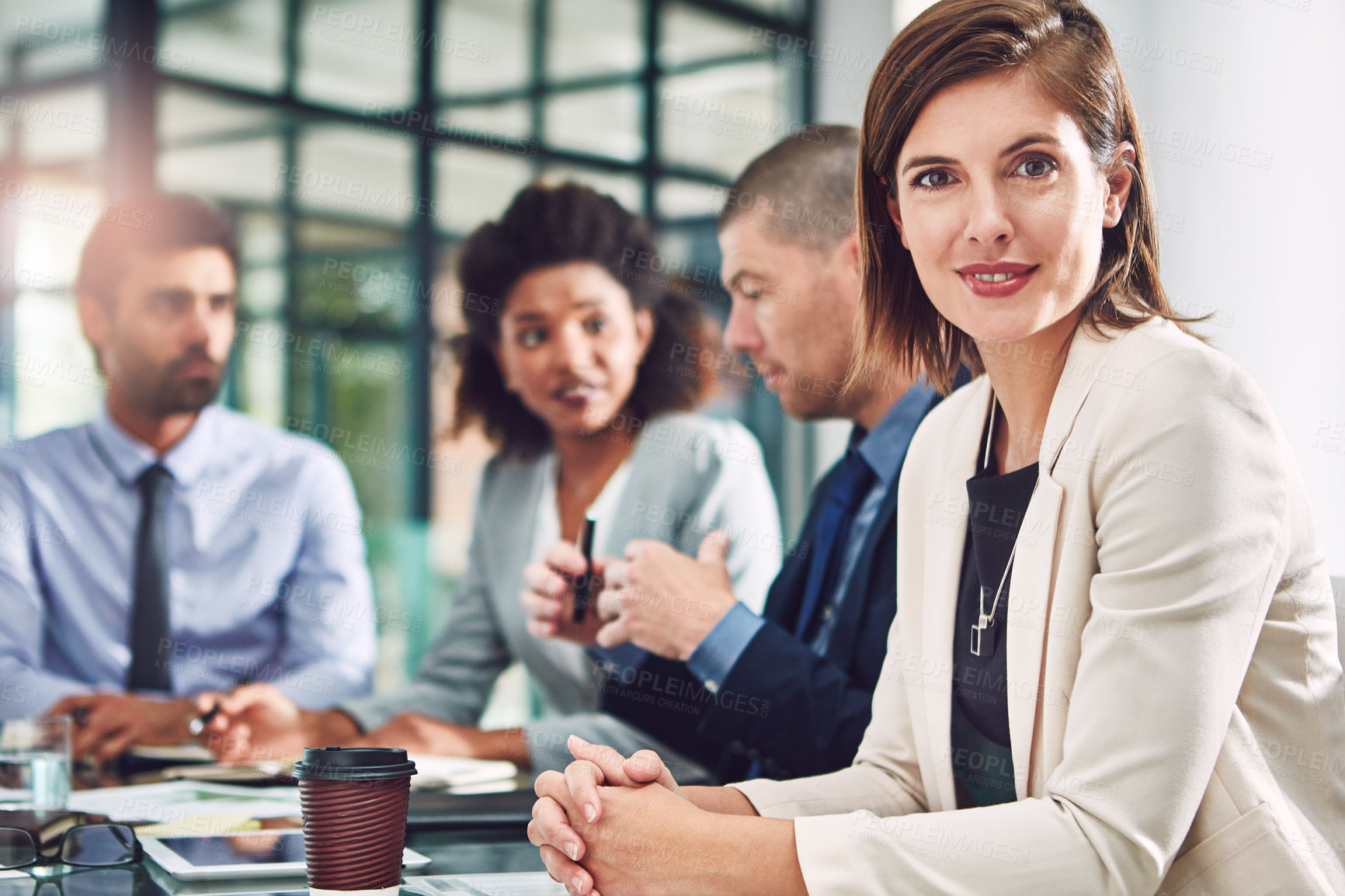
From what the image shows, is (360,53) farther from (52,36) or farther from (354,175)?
(52,36)

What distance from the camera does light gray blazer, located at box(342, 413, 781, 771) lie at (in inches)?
112

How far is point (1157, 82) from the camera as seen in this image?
246cm

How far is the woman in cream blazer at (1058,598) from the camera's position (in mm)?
1024

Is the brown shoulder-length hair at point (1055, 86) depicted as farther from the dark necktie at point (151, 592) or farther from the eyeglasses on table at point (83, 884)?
the dark necktie at point (151, 592)

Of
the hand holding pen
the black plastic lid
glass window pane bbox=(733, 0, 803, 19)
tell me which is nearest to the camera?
the black plastic lid

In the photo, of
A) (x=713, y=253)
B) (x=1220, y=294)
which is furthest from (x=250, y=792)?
(x=1220, y=294)

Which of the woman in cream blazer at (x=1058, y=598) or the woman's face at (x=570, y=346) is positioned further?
the woman's face at (x=570, y=346)

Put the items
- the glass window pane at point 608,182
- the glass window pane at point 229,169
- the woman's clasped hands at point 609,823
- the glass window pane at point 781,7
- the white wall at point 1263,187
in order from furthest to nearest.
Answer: the glass window pane at point 781,7 → the glass window pane at point 608,182 → the glass window pane at point 229,169 → the white wall at point 1263,187 → the woman's clasped hands at point 609,823

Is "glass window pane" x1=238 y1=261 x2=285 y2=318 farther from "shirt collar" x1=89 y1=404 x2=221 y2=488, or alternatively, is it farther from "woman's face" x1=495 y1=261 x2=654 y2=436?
"woman's face" x1=495 y1=261 x2=654 y2=436

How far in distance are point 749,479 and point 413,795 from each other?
150cm

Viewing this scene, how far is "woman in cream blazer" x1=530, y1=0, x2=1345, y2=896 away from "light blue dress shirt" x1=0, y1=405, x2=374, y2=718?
65.0 inches

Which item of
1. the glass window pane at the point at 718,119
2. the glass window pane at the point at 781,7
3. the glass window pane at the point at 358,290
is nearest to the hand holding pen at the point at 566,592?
the glass window pane at the point at 358,290

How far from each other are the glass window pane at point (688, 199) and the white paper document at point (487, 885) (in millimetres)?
2164

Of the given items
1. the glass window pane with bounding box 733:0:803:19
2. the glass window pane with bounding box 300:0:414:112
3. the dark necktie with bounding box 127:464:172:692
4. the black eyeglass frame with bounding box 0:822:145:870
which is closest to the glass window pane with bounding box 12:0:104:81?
the glass window pane with bounding box 300:0:414:112
